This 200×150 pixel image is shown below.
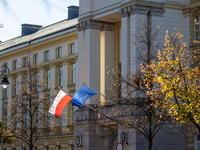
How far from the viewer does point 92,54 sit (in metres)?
43.0

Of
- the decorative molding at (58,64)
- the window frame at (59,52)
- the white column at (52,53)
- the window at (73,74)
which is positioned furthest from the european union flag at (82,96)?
the white column at (52,53)

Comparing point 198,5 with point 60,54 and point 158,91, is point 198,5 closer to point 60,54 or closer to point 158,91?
point 158,91

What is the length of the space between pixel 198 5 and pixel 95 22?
8946 millimetres

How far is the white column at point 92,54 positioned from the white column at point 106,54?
24.0 inches

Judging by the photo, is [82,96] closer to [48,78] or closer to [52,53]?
[52,53]

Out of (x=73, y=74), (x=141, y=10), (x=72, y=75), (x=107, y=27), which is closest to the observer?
(x=141, y=10)

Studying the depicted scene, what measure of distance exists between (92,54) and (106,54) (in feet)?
4.48

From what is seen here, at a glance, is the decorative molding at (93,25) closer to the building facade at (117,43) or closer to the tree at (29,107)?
the building facade at (117,43)

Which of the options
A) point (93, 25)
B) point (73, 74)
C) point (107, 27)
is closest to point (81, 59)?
point (93, 25)

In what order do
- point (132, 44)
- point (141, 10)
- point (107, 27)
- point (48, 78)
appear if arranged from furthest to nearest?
1. point (48, 78)
2. point (107, 27)
3. point (141, 10)
4. point (132, 44)

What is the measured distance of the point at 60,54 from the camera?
55.8 m

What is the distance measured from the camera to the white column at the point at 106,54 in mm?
43406

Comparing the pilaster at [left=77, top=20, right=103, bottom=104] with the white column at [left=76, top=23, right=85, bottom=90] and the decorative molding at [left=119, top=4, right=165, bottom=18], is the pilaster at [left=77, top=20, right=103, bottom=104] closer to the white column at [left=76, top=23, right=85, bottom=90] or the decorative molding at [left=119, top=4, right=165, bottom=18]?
the white column at [left=76, top=23, right=85, bottom=90]

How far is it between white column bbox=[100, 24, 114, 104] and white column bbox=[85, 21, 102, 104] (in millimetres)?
610
